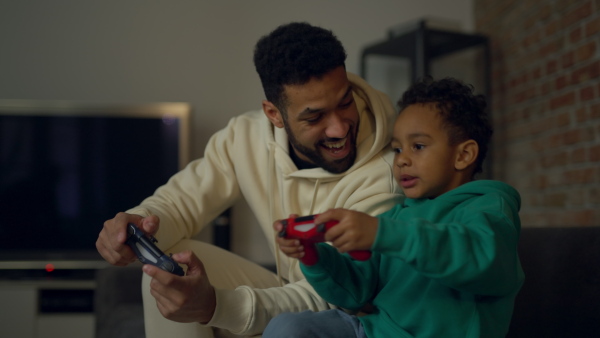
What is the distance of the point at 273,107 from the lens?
140 centimetres

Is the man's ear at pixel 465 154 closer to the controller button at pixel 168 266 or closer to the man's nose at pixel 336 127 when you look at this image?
the man's nose at pixel 336 127

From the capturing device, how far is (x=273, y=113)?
1417mm

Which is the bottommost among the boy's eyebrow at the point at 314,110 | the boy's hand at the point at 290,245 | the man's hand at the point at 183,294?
the man's hand at the point at 183,294

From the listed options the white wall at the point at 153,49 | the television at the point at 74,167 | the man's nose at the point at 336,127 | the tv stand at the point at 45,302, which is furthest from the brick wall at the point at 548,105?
the tv stand at the point at 45,302

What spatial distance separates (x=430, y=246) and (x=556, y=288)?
63cm

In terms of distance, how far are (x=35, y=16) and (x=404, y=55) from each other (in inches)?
71.0

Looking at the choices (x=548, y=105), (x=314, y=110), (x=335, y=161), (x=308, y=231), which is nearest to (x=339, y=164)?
(x=335, y=161)

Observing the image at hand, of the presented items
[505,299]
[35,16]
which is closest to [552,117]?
[505,299]

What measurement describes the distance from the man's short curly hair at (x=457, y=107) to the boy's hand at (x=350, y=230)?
35cm

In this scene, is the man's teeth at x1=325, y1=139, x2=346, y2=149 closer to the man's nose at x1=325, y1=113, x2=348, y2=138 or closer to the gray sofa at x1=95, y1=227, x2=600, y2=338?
the man's nose at x1=325, y1=113, x2=348, y2=138

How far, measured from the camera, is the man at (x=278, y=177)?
1.14 metres

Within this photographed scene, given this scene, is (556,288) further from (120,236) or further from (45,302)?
(45,302)

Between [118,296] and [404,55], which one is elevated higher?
[404,55]

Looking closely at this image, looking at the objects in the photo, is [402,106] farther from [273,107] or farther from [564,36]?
[564,36]
